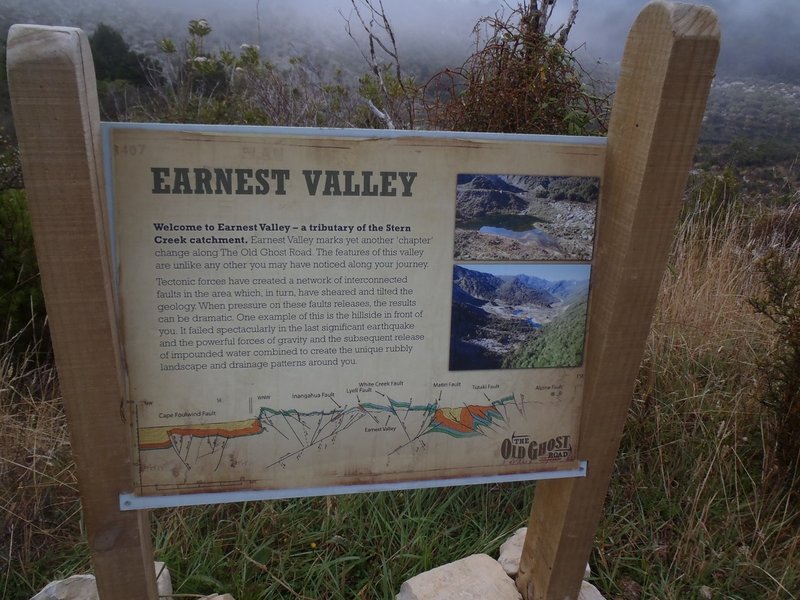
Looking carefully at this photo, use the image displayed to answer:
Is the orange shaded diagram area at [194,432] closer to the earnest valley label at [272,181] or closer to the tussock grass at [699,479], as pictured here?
the earnest valley label at [272,181]

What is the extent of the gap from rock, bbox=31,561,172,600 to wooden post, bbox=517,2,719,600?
1.26 m

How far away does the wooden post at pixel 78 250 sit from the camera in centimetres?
101

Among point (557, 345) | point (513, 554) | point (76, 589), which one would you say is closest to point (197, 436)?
point (557, 345)

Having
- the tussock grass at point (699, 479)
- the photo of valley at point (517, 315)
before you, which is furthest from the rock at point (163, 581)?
the tussock grass at point (699, 479)

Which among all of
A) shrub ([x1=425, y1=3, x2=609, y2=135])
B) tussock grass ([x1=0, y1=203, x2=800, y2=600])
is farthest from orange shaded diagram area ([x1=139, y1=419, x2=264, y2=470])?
shrub ([x1=425, y1=3, x2=609, y2=135])

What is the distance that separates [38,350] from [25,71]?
271 cm

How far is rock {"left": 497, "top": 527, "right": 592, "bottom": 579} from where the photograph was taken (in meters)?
1.99

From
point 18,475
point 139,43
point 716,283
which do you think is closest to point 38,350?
point 18,475

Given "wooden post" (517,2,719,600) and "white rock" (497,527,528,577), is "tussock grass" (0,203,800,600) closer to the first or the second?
"white rock" (497,527,528,577)

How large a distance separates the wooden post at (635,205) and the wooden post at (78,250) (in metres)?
1.11

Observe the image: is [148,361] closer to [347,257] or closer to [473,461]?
[347,257]

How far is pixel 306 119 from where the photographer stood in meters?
5.39

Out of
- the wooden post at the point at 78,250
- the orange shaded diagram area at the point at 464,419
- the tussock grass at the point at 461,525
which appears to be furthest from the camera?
the tussock grass at the point at 461,525

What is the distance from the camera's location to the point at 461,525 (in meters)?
2.26
